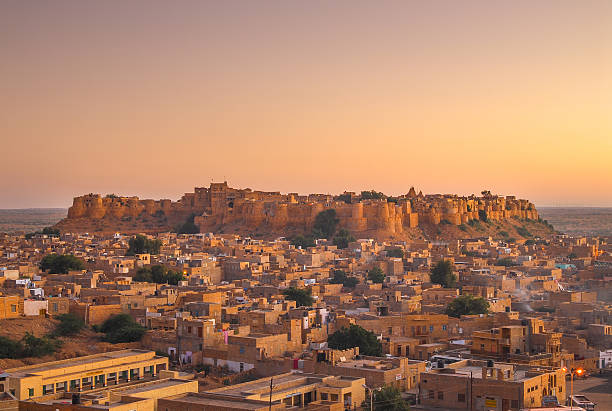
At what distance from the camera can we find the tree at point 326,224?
247ft

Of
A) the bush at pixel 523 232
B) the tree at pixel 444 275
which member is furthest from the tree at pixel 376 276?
the bush at pixel 523 232

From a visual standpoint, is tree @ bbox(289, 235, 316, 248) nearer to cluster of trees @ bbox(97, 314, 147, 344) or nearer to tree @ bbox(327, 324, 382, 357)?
cluster of trees @ bbox(97, 314, 147, 344)

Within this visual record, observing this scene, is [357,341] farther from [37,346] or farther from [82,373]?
[37,346]

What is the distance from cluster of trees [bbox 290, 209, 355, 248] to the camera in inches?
2692

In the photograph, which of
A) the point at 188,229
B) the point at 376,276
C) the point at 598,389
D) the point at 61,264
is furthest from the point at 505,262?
the point at 188,229

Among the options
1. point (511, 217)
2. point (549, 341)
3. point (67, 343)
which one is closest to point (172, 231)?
point (511, 217)

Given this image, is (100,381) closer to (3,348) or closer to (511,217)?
(3,348)

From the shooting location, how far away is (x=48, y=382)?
21.8 meters

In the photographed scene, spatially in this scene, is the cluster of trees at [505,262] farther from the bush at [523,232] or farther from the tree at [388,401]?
the bush at [523,232]

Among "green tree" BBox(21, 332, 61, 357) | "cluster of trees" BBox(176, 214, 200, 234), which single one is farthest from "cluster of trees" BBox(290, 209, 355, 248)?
"green tree" BBox(21, 332, 61, 357)

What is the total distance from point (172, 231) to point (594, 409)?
67803 mm

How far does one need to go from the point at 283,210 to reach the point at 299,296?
147 ft

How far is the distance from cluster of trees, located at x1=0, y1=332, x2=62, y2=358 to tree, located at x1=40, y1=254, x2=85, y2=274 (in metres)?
13.9

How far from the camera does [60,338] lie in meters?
28.9
